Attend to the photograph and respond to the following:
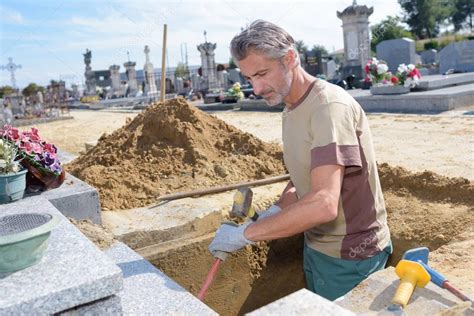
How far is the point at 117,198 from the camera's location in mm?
4309

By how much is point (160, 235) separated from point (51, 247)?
1.78m

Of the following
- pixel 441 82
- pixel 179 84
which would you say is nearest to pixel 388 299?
pixel 441 82

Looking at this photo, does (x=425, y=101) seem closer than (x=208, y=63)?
Yes

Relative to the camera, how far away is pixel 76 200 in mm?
3289

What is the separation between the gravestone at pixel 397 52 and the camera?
1941cm

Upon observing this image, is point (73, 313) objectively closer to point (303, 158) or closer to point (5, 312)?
point (5, 312)

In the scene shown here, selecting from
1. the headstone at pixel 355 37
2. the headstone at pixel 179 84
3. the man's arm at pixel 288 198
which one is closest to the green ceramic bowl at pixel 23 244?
the man's arm at pixel 288 198

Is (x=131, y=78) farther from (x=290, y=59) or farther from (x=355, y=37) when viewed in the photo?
(x=290, y=59)

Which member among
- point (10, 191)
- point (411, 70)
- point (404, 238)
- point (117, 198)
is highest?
point (411, 70)

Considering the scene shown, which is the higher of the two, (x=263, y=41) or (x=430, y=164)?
(x=263, y=41)

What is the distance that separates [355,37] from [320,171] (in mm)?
18104

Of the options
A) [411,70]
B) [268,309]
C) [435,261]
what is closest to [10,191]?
[268,309]

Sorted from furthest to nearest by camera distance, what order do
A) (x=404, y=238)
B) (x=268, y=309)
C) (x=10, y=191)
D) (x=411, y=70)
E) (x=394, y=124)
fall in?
1. (x=411, y=70)
2. (x=394, y=124)
3. (x=404, y=238)
4. (x=10, y=191)
5. (x=268, y=309)

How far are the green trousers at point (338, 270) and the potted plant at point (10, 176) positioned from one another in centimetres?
191
